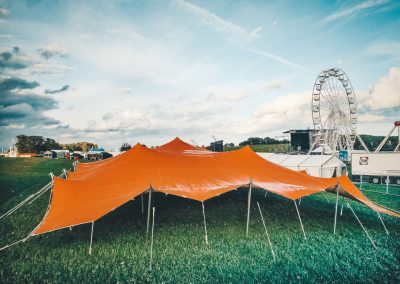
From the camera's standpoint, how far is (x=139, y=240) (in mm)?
6250

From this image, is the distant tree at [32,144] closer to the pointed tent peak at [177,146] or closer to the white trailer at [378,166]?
the pointed tent peak at [177,146]

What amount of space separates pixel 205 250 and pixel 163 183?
1734 millimetres

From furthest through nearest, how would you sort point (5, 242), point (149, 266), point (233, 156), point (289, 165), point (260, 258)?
point (289, 165), point (233, 156), point (5, 242), point (260, 258), point (149, 266)

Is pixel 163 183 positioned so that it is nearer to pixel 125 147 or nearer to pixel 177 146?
pixel 177 146

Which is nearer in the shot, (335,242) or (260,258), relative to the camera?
(260,258)

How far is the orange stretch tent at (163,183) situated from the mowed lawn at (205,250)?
2.54 ft

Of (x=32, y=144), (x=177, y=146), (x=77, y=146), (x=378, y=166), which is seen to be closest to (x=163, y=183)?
(x=177, y=146)

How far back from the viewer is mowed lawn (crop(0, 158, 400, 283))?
185 inches

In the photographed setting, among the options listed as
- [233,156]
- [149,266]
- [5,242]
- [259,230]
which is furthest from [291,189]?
[5,242]

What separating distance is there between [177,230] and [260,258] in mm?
2393

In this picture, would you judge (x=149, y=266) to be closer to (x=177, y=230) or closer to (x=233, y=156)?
(x=177, y=230)

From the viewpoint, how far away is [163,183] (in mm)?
6371

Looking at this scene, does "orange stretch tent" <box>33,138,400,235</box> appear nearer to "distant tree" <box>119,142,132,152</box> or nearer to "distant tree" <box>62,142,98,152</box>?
"distant tree" <box>119,142,132,152</box>

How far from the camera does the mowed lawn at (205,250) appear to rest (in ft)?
15.4
